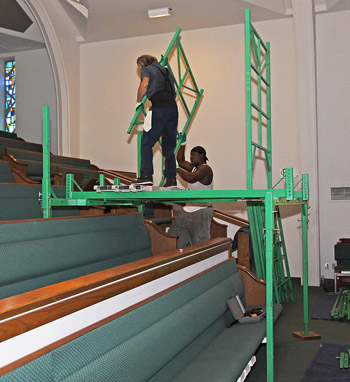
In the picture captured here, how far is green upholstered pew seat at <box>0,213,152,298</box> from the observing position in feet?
10.1

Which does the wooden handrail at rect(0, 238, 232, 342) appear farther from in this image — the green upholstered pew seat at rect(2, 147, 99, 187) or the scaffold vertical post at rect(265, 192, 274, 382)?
the green upholstered pew seat at rect(2, 147, 99, 187)

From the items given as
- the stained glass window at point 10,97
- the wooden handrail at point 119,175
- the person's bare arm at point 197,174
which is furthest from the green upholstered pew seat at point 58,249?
the stained glass window at point 10,97

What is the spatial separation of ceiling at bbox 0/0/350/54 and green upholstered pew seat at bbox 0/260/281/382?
18.9 ft

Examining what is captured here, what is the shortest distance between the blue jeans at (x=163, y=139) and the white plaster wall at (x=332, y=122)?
5.14m

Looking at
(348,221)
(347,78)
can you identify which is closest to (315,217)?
(348,221)

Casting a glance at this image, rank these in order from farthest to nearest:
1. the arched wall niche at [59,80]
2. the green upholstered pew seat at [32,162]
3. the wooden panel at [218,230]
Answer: the arched wall niche at [59,80] < the wooden panel at [218,230] < the green upholstered pew seat at [32,162]

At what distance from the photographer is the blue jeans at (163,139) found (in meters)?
4.46

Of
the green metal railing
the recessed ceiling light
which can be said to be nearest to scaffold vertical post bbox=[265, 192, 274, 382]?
the green metal railing

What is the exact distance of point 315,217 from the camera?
883cm

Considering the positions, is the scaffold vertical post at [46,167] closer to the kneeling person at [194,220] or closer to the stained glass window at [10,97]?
the kneeling person at [194,220]

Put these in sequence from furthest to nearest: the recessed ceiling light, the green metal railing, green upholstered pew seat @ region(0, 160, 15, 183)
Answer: the recessed ceiling light → green upholstered pew seat @ region(0, 160, 15, 183) → the green metal railing

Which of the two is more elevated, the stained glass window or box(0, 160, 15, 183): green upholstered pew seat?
the stained glass window

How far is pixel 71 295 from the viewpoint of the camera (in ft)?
7.58

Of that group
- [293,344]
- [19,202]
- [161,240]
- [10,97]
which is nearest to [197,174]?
[161,240]
